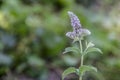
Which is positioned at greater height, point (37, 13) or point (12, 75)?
point (37, 13)

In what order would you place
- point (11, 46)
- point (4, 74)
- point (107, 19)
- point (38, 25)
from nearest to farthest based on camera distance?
point (4, 74), point (11, 46), point (38, 25), point (107, 19)

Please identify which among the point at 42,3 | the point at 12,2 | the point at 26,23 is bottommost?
the point at 26,23

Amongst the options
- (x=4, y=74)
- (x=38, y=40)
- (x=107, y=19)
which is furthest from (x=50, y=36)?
(x=107, y=19)

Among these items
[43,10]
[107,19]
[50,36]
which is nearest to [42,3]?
[43,10]

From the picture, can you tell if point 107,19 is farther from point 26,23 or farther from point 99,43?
point 26,23

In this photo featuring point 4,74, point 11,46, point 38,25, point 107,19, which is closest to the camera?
point 4,74

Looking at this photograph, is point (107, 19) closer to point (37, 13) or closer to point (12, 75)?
point (37, 13)

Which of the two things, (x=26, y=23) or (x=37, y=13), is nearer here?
(x=26, y=23)
